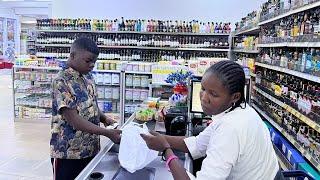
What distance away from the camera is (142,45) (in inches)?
348

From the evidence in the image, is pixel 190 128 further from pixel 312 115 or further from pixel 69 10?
pixel 69 10

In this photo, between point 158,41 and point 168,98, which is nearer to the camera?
point 168,98

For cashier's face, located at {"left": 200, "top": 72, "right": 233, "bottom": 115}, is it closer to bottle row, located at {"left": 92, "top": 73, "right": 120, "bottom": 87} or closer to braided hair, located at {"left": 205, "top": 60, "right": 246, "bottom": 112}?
braided hair, located at {"left": 205, "top": 60, "right": 246, "bottom": 112}

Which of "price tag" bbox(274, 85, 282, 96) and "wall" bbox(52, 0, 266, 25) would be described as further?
"wall" bbox(52, 0, 266, 25)

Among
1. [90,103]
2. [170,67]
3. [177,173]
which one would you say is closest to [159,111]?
[90,103]

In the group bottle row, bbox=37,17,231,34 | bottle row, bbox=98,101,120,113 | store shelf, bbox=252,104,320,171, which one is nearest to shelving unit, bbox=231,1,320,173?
store shelf, bbox=252,104,320,171

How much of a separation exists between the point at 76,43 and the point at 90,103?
423 millimetres

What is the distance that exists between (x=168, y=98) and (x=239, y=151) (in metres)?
2.96

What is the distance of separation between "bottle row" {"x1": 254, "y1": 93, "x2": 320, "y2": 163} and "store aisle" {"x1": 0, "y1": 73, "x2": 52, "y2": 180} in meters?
3.12

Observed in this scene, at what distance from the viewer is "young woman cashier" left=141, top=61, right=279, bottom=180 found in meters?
1.23

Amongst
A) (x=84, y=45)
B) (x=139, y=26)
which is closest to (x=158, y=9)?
(x=139, y=26)

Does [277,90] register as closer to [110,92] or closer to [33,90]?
[110,92]

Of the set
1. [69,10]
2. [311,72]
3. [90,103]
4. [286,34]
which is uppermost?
[69,10]

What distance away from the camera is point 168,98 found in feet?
13.7
